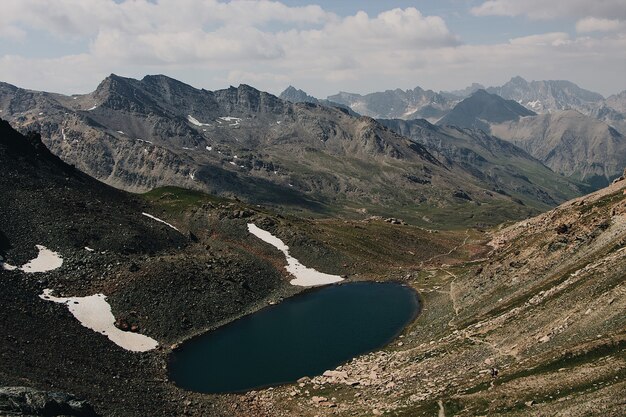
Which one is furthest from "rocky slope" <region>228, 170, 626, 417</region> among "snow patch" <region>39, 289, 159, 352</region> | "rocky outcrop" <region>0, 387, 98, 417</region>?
"snow patch" <region>39, 289, 159, 352</region>

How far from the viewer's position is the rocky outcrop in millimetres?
48094

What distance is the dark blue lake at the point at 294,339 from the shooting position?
275 ft

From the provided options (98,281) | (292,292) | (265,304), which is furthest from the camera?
(292,292)

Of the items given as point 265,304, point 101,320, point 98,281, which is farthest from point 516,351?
point 98,281

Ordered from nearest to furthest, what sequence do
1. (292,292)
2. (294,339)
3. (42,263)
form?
Answer: (294,339)
(42,263)
(292,292)

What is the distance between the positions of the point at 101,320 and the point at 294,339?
36.0m

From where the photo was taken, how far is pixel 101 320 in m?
93.1

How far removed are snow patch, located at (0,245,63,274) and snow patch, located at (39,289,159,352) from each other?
752 cm

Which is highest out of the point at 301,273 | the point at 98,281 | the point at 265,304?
the point at 98,281

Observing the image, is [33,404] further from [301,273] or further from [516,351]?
[301,273]

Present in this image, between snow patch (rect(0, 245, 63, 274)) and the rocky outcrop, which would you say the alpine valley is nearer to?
the rocky outcrop

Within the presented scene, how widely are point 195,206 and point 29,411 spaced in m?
121

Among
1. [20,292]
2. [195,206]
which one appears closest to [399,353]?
[20,292]

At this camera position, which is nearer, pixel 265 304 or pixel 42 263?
pixel 42 263
